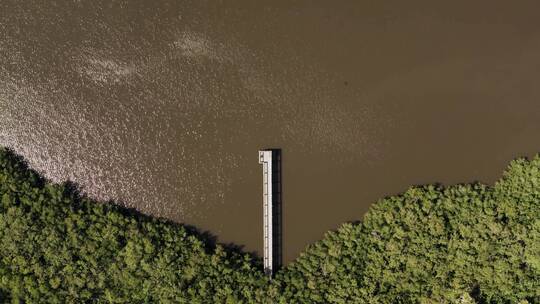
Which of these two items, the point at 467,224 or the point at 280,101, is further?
the point at 280,101

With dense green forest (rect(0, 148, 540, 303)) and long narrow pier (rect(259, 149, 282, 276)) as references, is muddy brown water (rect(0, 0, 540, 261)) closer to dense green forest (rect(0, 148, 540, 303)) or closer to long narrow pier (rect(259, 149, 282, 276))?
long narrow pier (rect(259, 149, 282, 276))

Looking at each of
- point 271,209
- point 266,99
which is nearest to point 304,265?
point 271,209

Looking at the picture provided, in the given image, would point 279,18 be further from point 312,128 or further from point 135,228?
point 135,228

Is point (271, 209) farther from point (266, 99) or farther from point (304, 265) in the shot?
point (266, 99)

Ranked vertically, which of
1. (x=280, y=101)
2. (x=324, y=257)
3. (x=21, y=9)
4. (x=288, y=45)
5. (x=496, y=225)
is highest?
(x=21, y=9)

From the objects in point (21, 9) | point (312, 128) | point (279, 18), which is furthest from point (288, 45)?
point (21, 9)

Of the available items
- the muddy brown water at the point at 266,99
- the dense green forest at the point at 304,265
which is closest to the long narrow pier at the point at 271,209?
the muddy brown water at the point at 266,99
